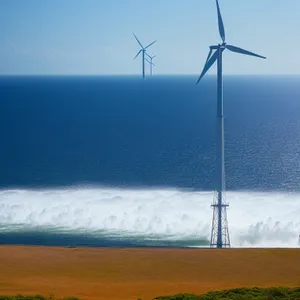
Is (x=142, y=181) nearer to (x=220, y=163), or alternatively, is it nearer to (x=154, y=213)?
(x=154, y=213)

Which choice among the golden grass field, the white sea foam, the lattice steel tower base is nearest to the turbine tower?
the lattice steel tower base

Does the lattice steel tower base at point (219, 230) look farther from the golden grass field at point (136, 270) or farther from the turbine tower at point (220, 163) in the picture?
the golden grass field at point (136, 270)

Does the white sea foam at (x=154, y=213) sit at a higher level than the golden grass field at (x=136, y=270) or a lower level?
higher

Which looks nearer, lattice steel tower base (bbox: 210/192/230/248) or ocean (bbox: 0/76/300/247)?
lattice steel tower base (bbox: 210/192/230/248)

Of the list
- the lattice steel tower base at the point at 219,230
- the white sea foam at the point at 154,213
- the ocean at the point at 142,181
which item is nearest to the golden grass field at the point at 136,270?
the lattice steel tower base at the point at 219,230

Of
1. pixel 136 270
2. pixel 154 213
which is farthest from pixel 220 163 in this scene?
pixel 154 213

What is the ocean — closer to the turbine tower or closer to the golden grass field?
the turbine tower

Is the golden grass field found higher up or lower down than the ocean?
lower down
